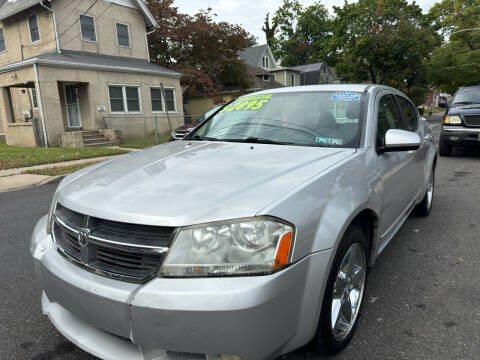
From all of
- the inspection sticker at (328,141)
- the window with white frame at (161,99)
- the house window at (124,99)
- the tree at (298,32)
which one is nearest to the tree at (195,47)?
the window with white frame at (161,99)

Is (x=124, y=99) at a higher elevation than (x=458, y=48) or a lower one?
lower

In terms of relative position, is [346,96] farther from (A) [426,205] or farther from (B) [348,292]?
(A) [426,205]

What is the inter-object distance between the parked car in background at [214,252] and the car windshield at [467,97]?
340 inches

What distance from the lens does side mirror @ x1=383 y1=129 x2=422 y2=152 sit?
8.59 feet

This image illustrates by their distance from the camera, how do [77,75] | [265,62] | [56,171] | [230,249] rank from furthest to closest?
[265,62], [77,75], [56,171], [230,249]

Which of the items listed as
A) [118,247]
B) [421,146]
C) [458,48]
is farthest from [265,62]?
[118,247]

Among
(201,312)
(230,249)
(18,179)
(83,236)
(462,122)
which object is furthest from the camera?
(462,122)

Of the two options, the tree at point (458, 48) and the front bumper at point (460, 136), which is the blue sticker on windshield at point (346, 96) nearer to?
the front bumper at point (460, 136)

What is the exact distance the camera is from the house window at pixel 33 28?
1758cm

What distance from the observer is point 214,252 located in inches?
62.6

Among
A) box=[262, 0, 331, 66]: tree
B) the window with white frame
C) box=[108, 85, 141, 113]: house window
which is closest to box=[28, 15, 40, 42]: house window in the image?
box=[108, 85, 141, 113]: house window

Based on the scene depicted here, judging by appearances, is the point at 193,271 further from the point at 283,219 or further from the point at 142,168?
the point at 142,168

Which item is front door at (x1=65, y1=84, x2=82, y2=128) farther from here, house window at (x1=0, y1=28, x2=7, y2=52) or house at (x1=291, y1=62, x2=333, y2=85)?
house at (x1=291, y1=62, x2=333, y2=85)

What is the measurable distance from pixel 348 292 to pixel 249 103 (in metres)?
1.97
